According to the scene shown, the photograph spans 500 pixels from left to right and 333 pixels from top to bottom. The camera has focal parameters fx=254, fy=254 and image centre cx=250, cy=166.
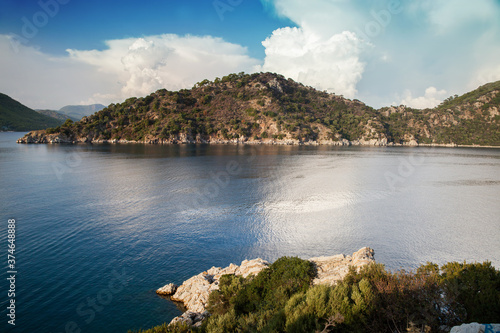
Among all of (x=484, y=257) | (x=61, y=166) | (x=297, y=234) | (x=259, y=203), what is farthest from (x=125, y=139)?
(x=484, y=257)

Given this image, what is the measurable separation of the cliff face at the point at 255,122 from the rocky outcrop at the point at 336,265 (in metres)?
122

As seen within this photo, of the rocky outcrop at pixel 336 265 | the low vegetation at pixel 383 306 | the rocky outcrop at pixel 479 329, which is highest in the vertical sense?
the rocky outcrop at pixel 479 329

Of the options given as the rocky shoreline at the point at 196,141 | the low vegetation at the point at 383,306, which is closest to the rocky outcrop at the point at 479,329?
the low vegetation at the point at 383,306

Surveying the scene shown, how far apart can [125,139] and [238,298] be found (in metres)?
135

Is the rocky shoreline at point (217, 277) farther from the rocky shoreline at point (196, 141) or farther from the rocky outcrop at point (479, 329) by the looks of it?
the rocky shoreline at point (196, 141)

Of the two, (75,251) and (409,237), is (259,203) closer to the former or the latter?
(409,237)

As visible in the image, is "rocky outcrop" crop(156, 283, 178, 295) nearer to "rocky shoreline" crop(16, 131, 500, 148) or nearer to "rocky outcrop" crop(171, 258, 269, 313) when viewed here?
"rocky outcrop" crop(171, 258, 269, 313)

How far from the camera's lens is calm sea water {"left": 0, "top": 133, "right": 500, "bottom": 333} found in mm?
14203

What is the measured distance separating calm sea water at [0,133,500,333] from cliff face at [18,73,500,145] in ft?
294

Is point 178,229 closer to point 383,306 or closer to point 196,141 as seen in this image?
point 383,306

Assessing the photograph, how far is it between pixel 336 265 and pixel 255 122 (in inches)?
5631

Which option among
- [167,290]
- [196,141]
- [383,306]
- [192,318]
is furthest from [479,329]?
[196,141]

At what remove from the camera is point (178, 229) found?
79.2 ft

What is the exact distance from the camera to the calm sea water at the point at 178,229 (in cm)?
1420
